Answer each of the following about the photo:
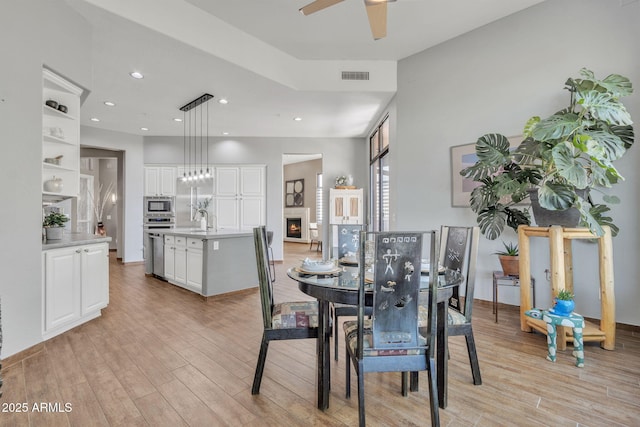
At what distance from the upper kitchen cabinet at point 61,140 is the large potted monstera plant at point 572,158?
164 inches

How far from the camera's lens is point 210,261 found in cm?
407

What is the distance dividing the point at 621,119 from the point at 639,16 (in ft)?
4.32

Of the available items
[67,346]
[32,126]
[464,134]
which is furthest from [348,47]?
[67,346]

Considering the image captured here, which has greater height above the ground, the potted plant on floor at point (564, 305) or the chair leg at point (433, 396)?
the potted plant on floor at point (564, 305)

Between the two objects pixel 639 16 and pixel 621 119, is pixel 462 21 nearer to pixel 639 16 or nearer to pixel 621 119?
pixel 639 16

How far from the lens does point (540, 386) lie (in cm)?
205

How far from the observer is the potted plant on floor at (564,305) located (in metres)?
2.40

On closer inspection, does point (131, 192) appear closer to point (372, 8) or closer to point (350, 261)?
Answer: point (350, 261)

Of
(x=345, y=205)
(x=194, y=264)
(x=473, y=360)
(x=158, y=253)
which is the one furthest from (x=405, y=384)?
(x=345, y=205)

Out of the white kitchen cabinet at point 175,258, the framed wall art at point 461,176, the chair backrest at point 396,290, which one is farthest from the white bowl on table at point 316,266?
the white kitchen cabinet at point 175,258

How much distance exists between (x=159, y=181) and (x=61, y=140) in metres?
4.43

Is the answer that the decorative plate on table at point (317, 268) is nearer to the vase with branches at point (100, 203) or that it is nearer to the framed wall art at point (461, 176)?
the framed wall art at point (461, 176)

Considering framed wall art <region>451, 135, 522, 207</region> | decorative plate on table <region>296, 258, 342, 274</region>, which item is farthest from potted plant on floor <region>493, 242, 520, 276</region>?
decorative plate on table <region>296, 258, 342, 274</region>

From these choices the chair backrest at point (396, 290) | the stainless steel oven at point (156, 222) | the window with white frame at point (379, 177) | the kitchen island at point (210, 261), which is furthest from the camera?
the stainless steel oven at point (156, 222)
